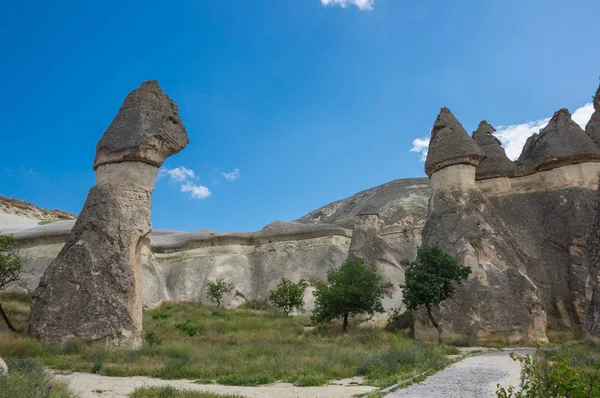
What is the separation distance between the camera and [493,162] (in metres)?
16.9

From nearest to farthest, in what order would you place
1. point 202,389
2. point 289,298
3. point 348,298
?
point 202,389
point 348,298
point 289,298

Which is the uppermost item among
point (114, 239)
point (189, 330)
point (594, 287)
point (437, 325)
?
point (114, 239)

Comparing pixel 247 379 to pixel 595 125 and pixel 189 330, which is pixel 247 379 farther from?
pixel 595 125

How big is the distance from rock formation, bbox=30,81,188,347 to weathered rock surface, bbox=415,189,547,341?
832 cm

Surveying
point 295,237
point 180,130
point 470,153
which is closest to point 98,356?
point 180,130

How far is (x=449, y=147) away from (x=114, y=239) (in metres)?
10.8

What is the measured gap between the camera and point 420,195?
172 feet

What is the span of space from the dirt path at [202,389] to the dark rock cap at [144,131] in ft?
19.8

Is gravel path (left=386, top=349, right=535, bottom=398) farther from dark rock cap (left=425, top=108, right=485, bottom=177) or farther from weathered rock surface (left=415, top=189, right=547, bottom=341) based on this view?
dark rock cap (left=425, top=108, right=485, bottom=177)

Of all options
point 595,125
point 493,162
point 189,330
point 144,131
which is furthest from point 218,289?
point 595,125

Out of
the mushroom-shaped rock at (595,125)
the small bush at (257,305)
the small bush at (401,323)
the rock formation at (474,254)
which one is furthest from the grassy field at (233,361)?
the small bush at (257,305)

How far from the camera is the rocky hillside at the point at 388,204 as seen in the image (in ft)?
137

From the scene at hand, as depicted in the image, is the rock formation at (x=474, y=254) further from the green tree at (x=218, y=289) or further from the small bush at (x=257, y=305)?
the green tree at (x=218, y=289)

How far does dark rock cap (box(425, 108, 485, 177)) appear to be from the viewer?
1456 centimetres
